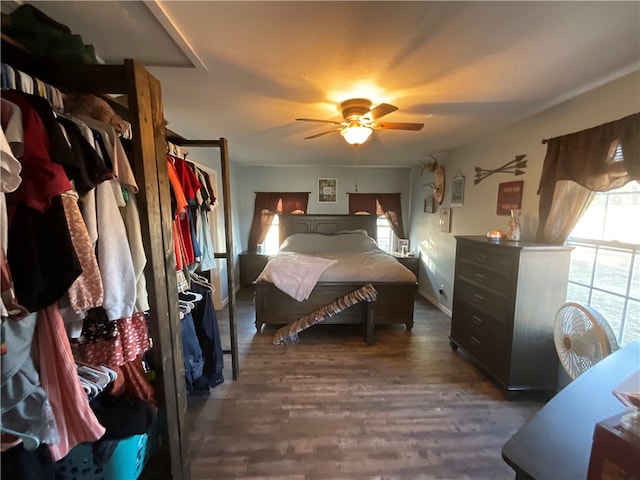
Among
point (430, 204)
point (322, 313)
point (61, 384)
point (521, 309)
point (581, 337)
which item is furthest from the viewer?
point (430, 204)

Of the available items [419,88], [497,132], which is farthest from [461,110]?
[497,132]

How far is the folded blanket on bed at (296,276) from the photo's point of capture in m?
3.00

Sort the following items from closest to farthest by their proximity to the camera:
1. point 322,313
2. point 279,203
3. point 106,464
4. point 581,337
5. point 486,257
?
point 106,464
point 581,337
point 486,257
point 322,313
point 279,203

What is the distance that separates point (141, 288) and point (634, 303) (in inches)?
105

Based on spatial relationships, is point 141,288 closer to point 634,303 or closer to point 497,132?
point 634,303

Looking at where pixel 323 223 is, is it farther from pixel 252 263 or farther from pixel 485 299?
pixel 485 299

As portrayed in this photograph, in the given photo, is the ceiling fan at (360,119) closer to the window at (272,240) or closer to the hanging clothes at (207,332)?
the hanging clothes at (207,332)

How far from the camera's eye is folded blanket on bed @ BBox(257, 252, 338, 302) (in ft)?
9.86

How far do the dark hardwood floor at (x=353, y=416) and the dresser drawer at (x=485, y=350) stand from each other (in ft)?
0.46

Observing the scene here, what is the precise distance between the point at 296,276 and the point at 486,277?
1825 millimetres

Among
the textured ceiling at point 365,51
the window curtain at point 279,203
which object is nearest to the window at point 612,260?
the textured ceiling at point 365,51

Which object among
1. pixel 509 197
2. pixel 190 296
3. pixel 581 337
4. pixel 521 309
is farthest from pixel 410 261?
pixel 190 296

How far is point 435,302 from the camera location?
4023 mm

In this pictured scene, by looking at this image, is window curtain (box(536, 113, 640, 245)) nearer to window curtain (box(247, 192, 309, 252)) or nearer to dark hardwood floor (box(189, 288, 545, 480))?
dark hardwood floor (box(189, 288, 545, 480))
